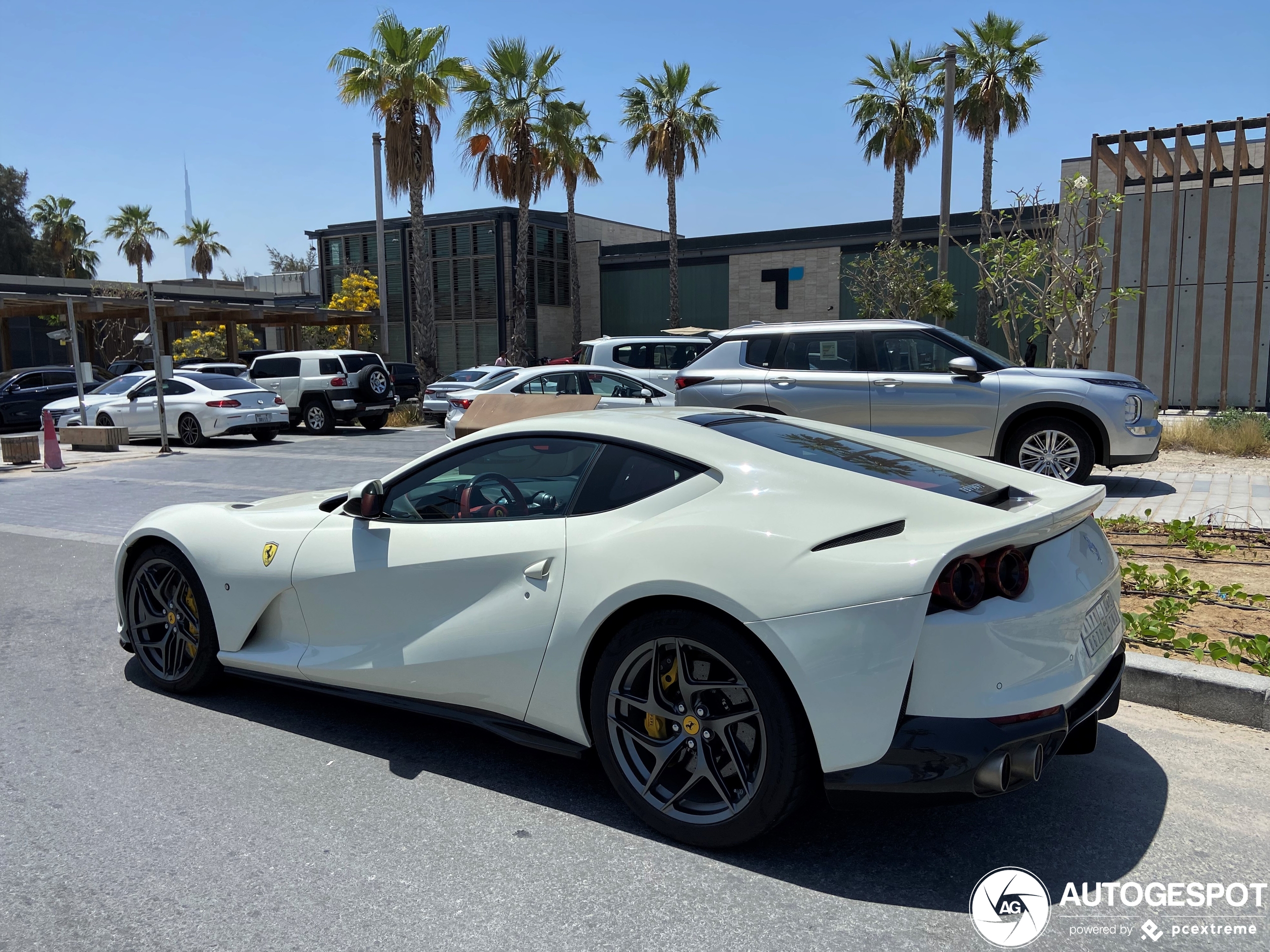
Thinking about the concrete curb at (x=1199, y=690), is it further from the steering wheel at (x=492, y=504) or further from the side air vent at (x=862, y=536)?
the steering wheel at (x=492, y=504)

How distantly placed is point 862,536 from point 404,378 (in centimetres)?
2963

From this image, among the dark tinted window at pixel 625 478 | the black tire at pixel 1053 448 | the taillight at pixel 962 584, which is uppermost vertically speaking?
the dark tinted window at pixel 625 478

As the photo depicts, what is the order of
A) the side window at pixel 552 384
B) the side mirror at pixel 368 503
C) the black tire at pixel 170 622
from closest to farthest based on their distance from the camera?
the side mirror at pixel 368 503
the black tire at pixel 170 622
the side window at pixel 552 384

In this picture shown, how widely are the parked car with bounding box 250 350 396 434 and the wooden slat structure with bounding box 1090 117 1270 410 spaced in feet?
53.1

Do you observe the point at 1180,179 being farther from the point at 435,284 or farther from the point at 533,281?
the point at 435,284

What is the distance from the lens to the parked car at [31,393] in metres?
25.5

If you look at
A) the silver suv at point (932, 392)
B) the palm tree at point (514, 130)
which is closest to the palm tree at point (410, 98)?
the palm tree at point (514, 130)

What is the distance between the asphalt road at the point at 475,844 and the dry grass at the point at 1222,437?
10.2 m

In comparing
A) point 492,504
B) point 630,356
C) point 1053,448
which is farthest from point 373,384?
point 492,504

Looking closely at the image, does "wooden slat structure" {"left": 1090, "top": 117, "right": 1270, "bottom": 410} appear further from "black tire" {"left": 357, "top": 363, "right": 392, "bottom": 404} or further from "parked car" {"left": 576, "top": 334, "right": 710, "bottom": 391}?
"black tire" {"left": 357, "top": 363, "right": 392, "bottom": 404}

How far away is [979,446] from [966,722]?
7.68 metres

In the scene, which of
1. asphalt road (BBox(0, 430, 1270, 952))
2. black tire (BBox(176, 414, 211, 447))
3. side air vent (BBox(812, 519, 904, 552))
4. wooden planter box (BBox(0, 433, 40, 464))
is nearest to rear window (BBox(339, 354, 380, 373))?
black tire (BBox(176, 414, 211, 447))

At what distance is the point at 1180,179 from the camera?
21.3 meters

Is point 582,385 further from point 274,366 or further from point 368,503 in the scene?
point 368,503
